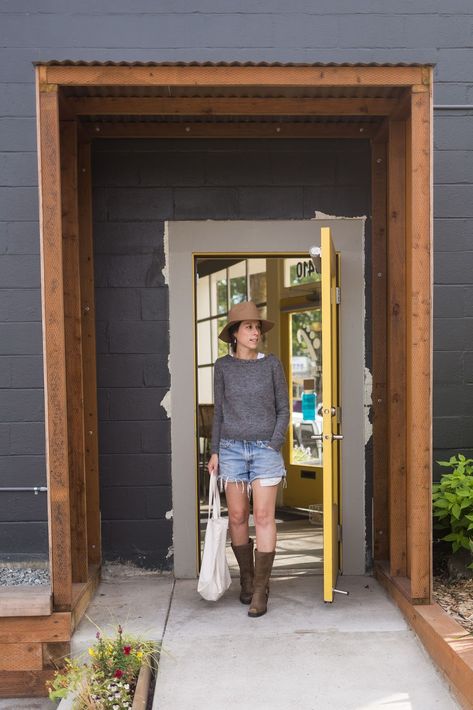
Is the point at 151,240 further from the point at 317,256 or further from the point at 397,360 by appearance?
the point at 397,360

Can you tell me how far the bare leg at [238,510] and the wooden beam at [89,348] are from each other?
961 millimetres

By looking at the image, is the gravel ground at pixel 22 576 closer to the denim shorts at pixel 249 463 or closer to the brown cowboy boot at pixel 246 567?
the brown cowboy boot at pixel 246 567

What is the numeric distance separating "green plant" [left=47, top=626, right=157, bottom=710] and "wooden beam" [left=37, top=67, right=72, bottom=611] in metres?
0.41

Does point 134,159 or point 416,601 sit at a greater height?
point 134,159

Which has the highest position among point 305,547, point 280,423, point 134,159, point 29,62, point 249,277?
point 29,62

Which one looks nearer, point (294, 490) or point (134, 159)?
point (134, 159)

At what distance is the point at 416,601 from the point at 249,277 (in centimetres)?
455

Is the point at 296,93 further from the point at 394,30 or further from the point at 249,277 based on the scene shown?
the point at 249,277

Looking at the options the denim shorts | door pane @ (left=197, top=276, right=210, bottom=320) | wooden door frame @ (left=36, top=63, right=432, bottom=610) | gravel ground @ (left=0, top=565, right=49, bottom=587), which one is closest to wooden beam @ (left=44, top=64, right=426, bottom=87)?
wooden door frame @ (left=36, top=63, right=432, bottom=610)

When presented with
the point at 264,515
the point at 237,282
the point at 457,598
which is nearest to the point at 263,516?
the point at 264,515

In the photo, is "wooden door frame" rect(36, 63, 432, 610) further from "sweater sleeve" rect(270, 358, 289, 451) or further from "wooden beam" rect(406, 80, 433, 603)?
"sweater sleeve" rect(270, 358, 289, 451)

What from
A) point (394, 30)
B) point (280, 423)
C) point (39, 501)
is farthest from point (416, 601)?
point (394, 30)

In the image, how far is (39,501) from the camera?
15.4 ft

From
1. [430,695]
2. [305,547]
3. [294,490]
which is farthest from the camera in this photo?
[294,490]
